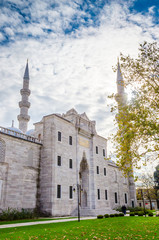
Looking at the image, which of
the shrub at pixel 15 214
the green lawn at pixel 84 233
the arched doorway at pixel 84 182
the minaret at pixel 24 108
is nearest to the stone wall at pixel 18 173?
the shrub at pixel 15 214

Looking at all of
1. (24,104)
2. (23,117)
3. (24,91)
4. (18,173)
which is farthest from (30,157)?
(24,91)

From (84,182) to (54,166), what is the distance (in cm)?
868

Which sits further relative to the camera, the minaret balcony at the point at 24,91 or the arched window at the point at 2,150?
the minaret balcony at the point at 24,91

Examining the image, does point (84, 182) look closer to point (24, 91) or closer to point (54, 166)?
point (54, 166)

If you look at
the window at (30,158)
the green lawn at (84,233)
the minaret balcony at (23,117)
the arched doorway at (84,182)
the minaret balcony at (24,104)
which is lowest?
the green lawn at (84,233)

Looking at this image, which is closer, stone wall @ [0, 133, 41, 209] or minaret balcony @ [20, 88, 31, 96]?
stone wall @ [0, 133, 41, 209]

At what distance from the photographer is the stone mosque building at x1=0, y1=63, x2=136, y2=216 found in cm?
2131

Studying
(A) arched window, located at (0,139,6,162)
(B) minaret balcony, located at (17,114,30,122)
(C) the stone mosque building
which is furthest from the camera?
(B) minaret balcony, located at (17,114,30,122)

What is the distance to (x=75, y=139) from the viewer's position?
29594 millimetres

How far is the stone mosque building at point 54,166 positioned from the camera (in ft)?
69.9

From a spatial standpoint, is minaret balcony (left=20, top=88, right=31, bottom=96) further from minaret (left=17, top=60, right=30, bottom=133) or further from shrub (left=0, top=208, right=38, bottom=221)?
shrub (left=0, top=208, right=38, bottom=221)

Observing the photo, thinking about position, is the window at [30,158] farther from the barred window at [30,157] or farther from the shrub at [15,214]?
the shrub at [15,214]

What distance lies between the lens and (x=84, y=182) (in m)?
31.4

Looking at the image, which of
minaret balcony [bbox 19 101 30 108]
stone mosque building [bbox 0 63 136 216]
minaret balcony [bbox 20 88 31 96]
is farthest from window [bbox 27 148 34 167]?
minaret balcony [bbox 20 88 31 96]
